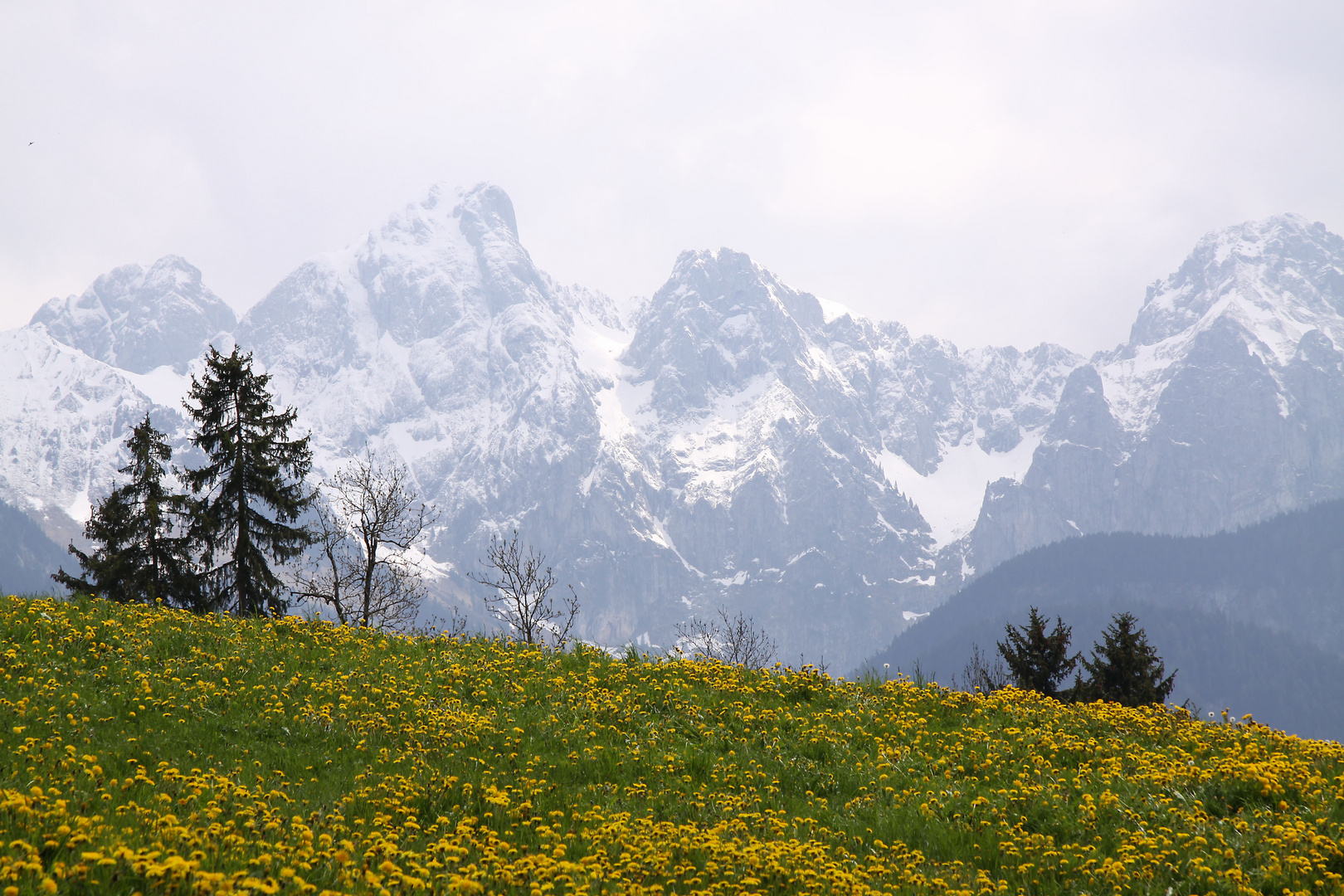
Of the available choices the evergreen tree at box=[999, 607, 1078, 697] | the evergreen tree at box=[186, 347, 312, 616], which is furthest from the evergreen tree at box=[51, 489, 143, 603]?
the evergreen tree at box=[999, 607, 1078, 697]

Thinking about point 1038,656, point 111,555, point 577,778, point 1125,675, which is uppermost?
point 1038,656

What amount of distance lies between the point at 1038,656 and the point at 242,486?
35.0m

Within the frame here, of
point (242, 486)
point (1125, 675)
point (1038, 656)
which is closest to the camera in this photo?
point (242, 486)

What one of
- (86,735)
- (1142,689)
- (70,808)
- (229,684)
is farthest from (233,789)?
(1142,689)

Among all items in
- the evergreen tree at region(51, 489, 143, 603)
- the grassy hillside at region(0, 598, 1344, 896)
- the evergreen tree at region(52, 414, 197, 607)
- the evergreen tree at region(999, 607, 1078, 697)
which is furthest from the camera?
the evergreen tree at region(999, 607, 1078, 697)

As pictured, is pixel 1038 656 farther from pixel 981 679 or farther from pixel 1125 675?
pixel 981 679

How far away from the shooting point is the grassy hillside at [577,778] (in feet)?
27.6

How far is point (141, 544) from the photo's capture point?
36.6 meters

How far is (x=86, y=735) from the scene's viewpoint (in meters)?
11.5

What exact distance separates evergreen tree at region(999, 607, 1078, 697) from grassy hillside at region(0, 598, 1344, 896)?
2340 centimetres

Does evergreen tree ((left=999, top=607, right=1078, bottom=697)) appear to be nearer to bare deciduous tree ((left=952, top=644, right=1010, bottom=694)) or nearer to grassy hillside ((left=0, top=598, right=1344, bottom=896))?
bare deciduous tree ((left=952, top=644, right=1010, bottom=694))

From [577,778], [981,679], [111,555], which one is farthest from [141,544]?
[981,679]

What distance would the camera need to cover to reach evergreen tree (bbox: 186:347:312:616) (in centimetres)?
3322

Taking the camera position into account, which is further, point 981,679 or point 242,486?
point 981,679
